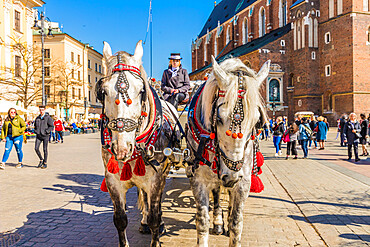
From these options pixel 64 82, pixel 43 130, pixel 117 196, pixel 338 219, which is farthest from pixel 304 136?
pixel 64 82

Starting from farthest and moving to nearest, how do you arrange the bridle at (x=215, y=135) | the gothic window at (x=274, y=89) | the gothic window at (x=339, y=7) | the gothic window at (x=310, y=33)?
the gothic window at (x=274, y=89) < the gothic window at (x=310, y=33) < the gothic window at (x=339, y=7) < the bridle at (x=215, y=135)

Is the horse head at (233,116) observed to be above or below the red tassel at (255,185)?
above

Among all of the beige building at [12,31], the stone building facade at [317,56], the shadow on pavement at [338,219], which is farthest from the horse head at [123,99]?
the stone building facade at [317,56]

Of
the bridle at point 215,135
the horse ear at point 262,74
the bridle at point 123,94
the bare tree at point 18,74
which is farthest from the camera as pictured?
the bare tree at point 18,74

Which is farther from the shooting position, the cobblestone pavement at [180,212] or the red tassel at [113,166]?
the cobblestone pavement at [180,212]

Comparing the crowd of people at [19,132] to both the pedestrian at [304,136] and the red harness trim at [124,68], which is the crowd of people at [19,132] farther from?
the pedestrian at [304,136]

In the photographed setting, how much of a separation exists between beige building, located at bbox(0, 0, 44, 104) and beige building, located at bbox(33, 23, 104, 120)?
9.08m

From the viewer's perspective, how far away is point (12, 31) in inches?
1132

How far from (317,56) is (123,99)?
4002 cm

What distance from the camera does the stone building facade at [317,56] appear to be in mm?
33406

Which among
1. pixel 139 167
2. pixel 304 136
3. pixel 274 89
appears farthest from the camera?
pixel 274 89

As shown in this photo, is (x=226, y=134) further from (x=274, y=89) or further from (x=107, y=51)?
(x=274, y=89)

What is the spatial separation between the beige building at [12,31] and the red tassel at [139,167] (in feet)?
93.0

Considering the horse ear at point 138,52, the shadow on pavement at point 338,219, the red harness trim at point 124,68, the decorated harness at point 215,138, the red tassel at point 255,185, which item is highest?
the horse ear at point 138,52
